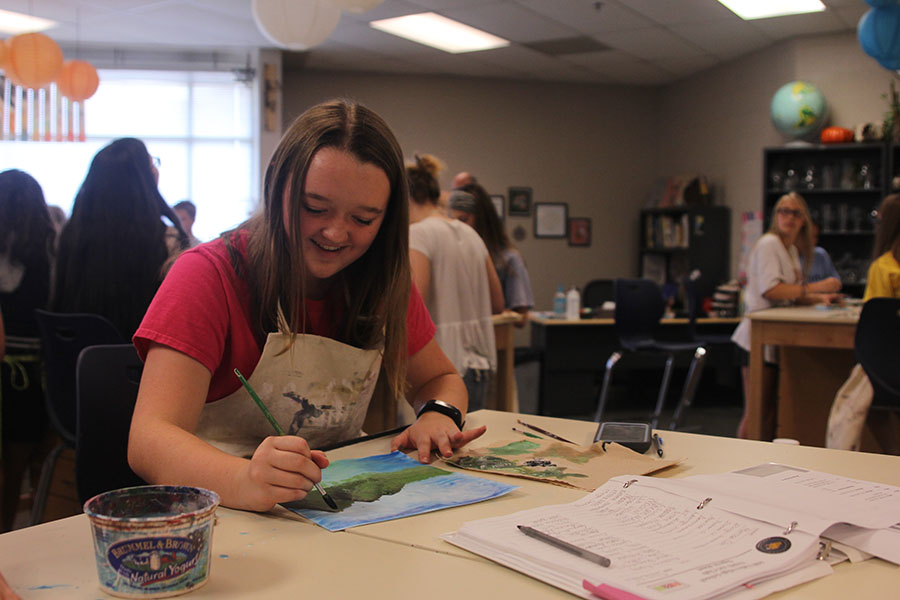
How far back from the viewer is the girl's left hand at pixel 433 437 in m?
1.31

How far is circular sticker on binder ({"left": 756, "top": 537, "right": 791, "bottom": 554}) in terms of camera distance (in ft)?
2.83

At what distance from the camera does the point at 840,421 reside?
330 cm

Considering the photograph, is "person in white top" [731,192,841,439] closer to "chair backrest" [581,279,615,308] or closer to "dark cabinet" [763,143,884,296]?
"dark cabinet" [763,143,884,296]

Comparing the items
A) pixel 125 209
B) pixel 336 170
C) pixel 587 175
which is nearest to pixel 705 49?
pixel 587 175

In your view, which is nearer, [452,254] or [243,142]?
[452,254]

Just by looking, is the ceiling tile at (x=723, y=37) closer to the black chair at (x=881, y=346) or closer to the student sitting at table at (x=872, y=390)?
the student sitting at table at (x=872, y=390)

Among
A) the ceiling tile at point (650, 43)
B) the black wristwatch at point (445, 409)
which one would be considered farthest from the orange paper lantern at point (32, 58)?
the black wristwatch at point (445, 409)

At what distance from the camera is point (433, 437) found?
1.33 meters

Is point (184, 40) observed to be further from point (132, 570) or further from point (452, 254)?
point (132, 570)

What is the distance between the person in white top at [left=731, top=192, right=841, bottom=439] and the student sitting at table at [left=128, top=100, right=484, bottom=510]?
3.29 meters

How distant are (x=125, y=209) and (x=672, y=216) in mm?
6181

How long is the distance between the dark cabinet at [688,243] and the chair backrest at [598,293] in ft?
2.07

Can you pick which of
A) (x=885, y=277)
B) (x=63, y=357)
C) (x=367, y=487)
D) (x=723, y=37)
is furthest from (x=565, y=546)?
(x=723, y=37)

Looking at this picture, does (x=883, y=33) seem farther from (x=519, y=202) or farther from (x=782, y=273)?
(x=519, y=202)
